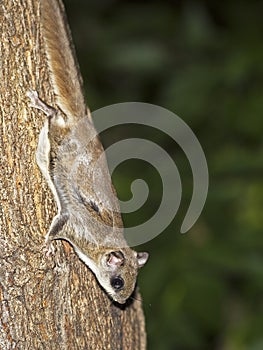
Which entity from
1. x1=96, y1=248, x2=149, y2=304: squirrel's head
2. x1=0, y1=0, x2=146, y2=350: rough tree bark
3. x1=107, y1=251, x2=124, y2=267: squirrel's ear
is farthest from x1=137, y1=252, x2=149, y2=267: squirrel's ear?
x1=0, y1=0, x2=146, y2=350: rough tree bark

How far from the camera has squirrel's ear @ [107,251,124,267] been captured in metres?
4.09

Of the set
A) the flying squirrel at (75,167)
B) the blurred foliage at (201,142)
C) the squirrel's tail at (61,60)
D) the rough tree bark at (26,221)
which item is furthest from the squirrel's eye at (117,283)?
the blurred foliage at (201,142)

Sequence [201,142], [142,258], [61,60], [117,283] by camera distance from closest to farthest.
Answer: [61,60], [117,283], [142,258], [201,142]

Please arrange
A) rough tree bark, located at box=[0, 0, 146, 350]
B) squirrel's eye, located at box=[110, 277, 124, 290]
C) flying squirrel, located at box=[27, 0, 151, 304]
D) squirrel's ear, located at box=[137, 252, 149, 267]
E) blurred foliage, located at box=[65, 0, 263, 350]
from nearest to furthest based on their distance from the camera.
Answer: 1. rough tree bark, located at box=[0, 0, 146, 350]
2. flying squirrel, located at box=[27, 0, 151, 304]
3. squirrel's eye, located at box=[110, 277, 124, 290]
4. squirrel's ear, located at box=[137, 252, 149, 267]
5. blurred foliage, located at box=[65, 0, 263, 350]

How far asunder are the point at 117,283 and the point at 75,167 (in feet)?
2.35

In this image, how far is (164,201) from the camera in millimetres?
5285

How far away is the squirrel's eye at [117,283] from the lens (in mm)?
3892

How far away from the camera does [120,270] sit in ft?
13.6

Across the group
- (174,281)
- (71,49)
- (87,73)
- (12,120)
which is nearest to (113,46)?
(87,73)

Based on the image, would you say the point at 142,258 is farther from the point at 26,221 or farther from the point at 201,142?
the point at 201,142

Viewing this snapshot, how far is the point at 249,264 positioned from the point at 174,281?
597mm

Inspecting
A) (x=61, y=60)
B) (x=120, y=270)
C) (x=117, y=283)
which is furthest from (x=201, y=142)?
(x=61, y=60)

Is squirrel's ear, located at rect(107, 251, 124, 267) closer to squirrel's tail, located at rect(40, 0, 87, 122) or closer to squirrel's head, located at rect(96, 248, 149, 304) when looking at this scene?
squirrel's head, located at rect(96, 248, 149, 304)

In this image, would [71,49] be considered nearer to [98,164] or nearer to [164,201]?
[98,164]
